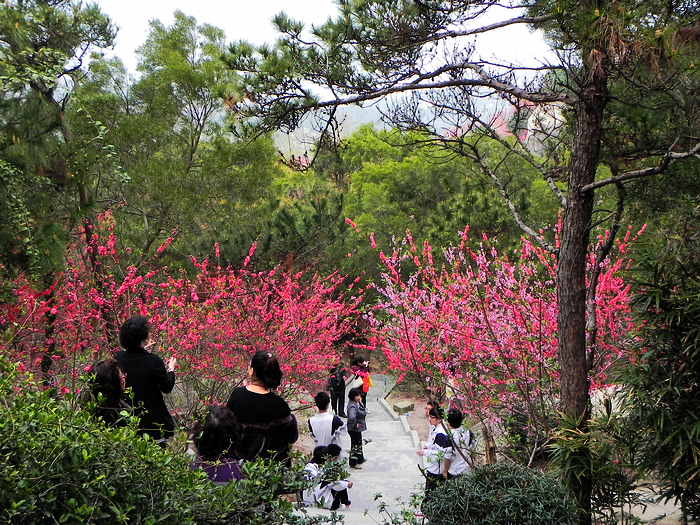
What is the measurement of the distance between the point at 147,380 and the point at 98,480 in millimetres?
1728

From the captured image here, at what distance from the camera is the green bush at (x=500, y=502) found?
3.15 m

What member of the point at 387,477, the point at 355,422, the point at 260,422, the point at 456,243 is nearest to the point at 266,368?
the point at 260,422

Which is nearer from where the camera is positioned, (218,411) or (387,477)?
(218,411)

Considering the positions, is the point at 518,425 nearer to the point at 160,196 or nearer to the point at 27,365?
the point at 27,365

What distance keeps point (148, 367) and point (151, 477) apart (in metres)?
1.55

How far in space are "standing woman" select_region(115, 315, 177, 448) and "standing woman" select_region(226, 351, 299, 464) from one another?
461mm

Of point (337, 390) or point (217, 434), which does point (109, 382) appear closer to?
point (217, 434)

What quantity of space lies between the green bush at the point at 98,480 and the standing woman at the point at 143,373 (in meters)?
1.18

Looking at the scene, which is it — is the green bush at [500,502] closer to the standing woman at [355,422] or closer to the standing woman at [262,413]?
the standing woman at [262,413]

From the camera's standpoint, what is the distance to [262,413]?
3725mm

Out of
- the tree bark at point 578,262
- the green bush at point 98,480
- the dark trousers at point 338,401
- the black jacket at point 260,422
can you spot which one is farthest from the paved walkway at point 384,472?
the green bush at point 98,480

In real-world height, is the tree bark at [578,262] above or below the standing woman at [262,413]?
above

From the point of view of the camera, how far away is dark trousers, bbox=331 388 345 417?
446 inches

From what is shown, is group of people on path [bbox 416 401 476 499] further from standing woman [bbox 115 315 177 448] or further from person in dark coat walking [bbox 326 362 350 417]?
person in dark coat walking [bbox 326 362 350 417]
